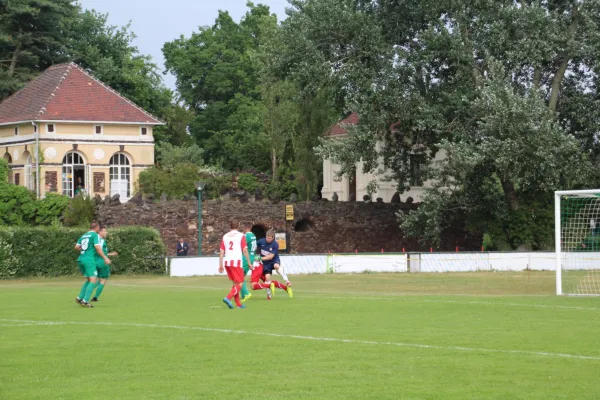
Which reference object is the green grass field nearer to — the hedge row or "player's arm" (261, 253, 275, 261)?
"player's arm" (261, 253, 275, 261)

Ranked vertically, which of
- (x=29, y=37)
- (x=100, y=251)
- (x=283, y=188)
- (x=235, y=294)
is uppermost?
(x=29, y=37)

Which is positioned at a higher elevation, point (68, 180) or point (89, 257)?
point (68, 180)

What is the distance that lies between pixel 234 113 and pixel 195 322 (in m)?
71.9

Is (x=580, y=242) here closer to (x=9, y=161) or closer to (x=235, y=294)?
(x=235, y=294)

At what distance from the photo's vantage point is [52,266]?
46.1 metres

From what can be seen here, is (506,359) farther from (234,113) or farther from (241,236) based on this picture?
(234,113)

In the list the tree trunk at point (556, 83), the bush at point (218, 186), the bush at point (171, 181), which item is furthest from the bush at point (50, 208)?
the tree trunk at point (556, 83)

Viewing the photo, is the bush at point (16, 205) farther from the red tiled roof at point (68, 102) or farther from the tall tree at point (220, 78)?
the tall tree at point (220, 78)

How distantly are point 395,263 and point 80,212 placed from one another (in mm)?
18828

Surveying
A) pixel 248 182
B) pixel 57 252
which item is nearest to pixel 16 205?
pixel 57 252

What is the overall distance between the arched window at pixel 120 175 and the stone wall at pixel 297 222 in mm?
11108

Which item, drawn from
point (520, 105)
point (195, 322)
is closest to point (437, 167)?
point (520, 105)

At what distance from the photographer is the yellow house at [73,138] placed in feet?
216

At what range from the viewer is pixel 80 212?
56.6 metres
